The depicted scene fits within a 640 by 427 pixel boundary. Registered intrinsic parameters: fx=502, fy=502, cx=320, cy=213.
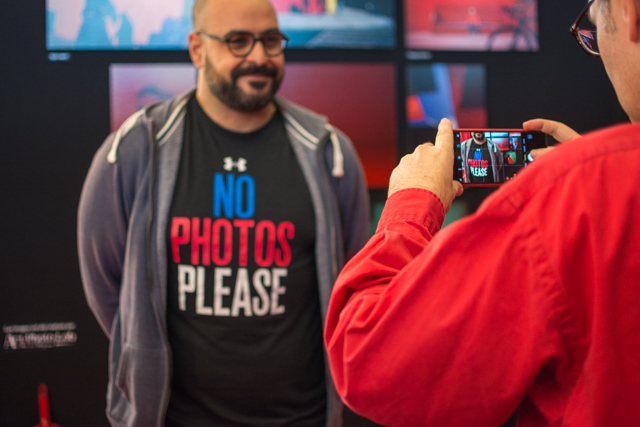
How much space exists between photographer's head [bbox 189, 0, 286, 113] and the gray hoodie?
15cm

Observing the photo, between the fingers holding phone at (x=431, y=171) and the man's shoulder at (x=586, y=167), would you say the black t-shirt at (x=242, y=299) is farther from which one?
the man's shoulder at (x=586, y=167)

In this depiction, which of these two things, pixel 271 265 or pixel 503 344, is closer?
pixel 503 344

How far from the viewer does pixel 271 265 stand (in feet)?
5.50

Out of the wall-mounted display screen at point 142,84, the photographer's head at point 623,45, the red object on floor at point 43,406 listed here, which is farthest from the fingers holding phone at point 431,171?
the red object on floor at point 43,406

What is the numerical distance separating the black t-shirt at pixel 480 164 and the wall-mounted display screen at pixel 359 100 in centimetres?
148

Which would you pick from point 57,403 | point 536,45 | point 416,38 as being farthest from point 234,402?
point 536,45

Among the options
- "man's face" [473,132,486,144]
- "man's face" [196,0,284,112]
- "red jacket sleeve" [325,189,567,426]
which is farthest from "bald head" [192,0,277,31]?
"red jacket sleeve" [325,189,567,426]

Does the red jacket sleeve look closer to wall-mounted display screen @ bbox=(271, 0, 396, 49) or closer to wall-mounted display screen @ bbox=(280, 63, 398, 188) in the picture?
wall-mounted display screen @ bbox=(280, 63, 398, 188)

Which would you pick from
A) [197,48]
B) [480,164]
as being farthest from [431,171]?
[197,48]

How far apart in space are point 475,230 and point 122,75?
85.8 inches

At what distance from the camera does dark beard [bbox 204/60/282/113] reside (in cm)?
174

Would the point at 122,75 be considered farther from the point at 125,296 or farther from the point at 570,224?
the point at 570,224

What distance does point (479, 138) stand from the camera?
0.98 m

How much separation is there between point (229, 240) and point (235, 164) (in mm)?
271
